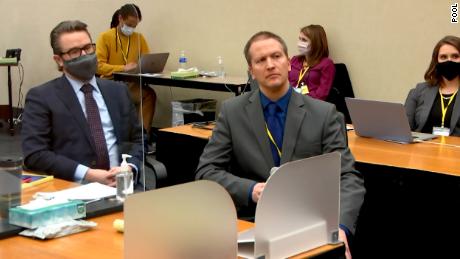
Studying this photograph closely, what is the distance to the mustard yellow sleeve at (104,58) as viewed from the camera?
10.8 ft

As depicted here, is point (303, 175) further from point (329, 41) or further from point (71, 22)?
point (329, 41)

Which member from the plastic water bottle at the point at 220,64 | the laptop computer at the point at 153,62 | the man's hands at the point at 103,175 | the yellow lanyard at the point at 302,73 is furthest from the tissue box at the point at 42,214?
Answer: the plastic water bottle at the point at 220,64

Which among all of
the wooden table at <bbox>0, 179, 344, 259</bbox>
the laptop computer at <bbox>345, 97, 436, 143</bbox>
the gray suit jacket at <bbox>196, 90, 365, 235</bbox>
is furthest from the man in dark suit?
the laptop computer at <bbox>345, 97, 436, 143</bbox>

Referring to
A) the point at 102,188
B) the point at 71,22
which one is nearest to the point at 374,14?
the point at 71,22

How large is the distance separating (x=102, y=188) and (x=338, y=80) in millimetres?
4075

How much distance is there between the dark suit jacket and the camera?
3020mm

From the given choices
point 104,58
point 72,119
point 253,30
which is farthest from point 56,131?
point 253,30

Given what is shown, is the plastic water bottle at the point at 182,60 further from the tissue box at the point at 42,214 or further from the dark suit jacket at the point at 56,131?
the tissue box at the point at 42,214

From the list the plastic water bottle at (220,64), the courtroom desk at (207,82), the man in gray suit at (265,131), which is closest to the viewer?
the man in gray suit at (265,131)

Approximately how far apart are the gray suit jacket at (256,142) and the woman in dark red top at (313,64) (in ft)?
10.6

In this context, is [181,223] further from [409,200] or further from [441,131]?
[441,131]

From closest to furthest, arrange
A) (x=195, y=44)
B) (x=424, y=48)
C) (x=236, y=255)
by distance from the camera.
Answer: (x=236, y=255)
(x=424, y=48)
(x=195, y=44)

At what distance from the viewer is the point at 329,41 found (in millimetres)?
6461

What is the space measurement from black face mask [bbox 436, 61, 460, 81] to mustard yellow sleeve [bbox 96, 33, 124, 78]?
7.14ft
